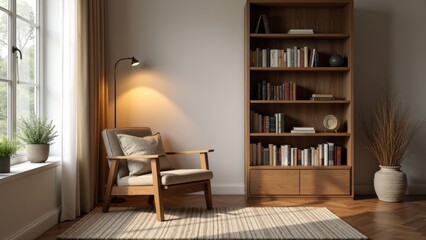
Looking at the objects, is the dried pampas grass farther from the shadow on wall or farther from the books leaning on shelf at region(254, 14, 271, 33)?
the books leaning on shelf at region(254, 14, 271, 33)

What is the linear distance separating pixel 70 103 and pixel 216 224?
1677 millimetres

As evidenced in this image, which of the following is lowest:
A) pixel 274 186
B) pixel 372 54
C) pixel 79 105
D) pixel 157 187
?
pixel 274 186

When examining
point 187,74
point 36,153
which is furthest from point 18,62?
point 187,74

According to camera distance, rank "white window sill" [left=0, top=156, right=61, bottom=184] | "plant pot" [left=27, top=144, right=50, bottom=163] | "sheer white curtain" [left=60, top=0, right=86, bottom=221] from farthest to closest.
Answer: "sheer white curtain" [left=60, top=0, right=86, bottom=221]
"plant pot" [left=27, top=144, right=50, bottom=163]
"white window sill" [left=0, top=156, right=61, bottom=184]

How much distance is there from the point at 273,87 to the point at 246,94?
0.34 meters

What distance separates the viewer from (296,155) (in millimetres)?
5086

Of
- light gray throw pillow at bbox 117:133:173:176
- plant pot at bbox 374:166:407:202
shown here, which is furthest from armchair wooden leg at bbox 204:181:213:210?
plant pot at bbox 374:166:407:202

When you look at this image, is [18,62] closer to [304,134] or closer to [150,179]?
[150,179]

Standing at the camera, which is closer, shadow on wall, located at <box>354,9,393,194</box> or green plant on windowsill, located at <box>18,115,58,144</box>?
green plant on windowsill, located at <box>18,115,58,144</box>

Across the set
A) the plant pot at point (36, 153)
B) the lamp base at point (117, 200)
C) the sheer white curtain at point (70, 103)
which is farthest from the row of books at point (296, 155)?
the plant pot at point (36, 153)

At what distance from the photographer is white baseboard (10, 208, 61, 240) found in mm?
3261

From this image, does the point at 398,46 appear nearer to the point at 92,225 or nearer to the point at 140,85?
the point at 140,85

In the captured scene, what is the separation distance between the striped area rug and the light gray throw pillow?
410 mm

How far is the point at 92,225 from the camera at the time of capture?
3.77 metres
